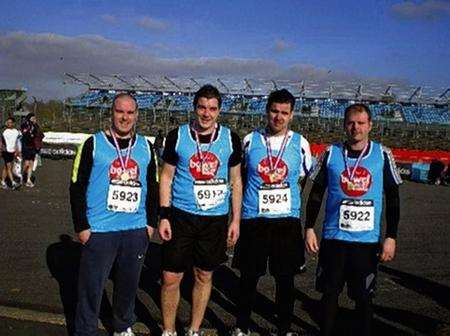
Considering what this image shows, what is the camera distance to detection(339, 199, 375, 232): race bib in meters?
4.51

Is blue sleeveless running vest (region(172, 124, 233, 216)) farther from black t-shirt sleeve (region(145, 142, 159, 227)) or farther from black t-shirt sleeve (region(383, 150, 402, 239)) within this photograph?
black t-shirt sleeve (region(383, 150, 402, 239))

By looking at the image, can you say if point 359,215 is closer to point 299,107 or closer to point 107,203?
point 107,203

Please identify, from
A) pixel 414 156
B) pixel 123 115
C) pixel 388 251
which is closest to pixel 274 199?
pixel 388 251

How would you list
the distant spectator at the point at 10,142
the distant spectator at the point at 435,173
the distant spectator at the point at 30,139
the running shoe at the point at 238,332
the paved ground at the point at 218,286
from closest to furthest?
the running shoe at the point at 238,332, the paved ground at the point at 218,286, the distant spectator at the point at 10,142, the distant spectator at the point at 30,139, the distant spectator at the point at 435,173

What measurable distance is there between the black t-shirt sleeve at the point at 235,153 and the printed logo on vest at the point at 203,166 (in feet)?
0.56

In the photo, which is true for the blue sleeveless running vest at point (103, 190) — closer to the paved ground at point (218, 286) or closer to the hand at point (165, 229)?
the hand at point (165, 229)

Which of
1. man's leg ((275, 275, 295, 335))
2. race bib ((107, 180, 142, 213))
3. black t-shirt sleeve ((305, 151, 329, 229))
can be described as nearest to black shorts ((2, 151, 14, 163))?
race bib ((107, 180, 142, 213))

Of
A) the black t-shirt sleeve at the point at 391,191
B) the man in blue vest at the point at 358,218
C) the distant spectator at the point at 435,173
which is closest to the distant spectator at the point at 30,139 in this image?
the man in blue vest at the point at 358,218

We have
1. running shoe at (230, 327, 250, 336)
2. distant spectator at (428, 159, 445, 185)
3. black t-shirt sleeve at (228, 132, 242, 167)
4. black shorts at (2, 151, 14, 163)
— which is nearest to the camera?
black t-shirt sleeve at (228, 132, 242, 167)

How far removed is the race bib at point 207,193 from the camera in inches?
183

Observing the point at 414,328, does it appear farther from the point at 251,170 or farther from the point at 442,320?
the point at 251,170

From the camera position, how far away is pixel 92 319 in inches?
177

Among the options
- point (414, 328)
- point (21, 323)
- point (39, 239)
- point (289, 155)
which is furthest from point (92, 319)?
point (39, 239)

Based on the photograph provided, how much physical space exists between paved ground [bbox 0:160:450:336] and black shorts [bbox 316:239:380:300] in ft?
2.83
